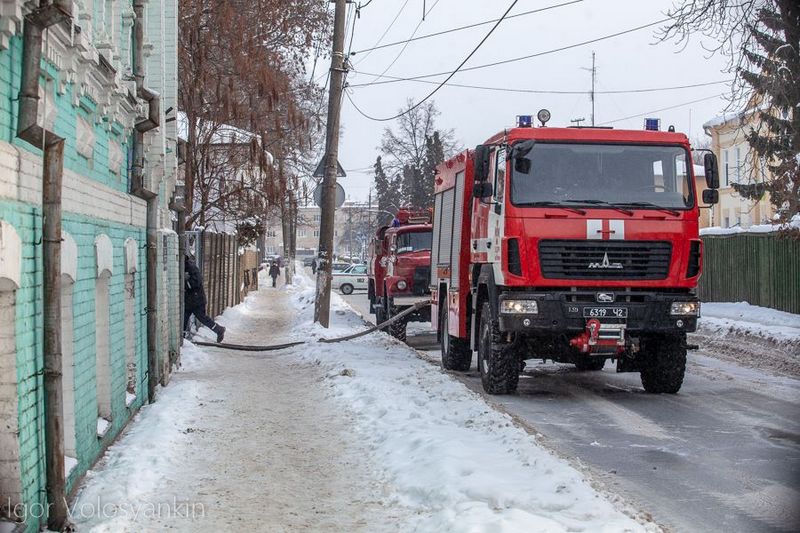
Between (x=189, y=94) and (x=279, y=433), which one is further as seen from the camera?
(x=189, y=94)

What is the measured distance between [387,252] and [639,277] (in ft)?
36.8

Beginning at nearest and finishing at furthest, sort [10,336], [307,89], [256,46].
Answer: [10,336] → [256,46] → [307,89]

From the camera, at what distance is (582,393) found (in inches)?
467

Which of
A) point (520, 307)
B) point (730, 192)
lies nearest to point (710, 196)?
point (520, 307)

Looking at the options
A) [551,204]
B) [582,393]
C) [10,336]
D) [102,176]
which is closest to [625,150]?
[551,204]

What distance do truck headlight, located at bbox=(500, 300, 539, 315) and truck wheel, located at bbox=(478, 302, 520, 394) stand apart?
0.44 m

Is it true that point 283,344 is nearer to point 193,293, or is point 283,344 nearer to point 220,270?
point 193,293

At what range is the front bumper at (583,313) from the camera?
10.7 m

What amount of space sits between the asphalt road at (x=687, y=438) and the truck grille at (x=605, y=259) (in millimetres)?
1487

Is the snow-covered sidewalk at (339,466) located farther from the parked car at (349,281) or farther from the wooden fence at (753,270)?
the parked car at (349,281)

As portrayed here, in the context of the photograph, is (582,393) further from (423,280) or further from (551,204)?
(423,280)

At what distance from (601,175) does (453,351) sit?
3.96 meters

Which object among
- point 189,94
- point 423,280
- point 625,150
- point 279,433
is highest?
point 189,94

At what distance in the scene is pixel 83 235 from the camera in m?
6.93
